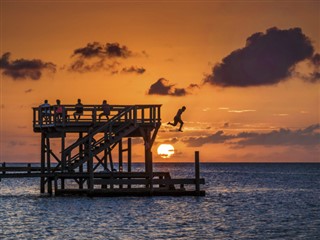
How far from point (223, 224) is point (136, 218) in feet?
14.6

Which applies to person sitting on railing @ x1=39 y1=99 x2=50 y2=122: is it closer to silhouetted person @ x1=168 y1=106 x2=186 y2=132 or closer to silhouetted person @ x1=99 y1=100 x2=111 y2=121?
silhouetted person @ x1=99 y1=100 x2=111 y2=121

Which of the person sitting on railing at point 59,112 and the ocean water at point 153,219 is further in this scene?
the person sitting on railing at point 59,112

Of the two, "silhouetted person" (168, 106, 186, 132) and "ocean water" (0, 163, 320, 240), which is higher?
"silhouetted person" (168, 106, 186, 132)

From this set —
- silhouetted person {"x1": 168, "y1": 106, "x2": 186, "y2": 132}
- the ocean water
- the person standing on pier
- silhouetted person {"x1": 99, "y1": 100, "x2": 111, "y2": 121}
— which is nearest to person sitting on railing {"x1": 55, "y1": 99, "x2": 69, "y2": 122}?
the person standing on pier

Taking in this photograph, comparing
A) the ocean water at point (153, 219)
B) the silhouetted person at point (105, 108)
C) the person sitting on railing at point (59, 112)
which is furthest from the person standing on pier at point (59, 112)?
the ocean water at point (153, 219)

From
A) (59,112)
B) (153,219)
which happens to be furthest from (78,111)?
(153,219)

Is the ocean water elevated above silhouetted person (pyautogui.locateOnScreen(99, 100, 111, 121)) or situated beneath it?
situated beneath

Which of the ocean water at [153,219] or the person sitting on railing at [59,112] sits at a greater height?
the person sitting on railing at [59,112]

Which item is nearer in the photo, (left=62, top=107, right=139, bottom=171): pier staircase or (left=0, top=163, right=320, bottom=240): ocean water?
(left=0, top=163, right=320, bottom=240): ocean water

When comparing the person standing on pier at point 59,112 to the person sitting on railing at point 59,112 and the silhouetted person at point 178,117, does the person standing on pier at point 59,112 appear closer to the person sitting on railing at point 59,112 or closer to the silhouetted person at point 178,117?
the person sitting on railing at point 59,112

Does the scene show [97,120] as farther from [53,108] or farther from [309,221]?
[309,221]

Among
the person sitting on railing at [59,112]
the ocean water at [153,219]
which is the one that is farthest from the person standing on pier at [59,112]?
the ocean water at [153,219]

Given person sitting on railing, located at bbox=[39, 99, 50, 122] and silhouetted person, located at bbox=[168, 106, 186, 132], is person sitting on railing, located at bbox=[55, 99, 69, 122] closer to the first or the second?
person sitting on railing, located at bbox=[39, 99, 50, 122]

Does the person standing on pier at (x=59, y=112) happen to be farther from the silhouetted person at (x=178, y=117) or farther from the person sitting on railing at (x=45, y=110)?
the silhouetted person at (x=178, y=117)
